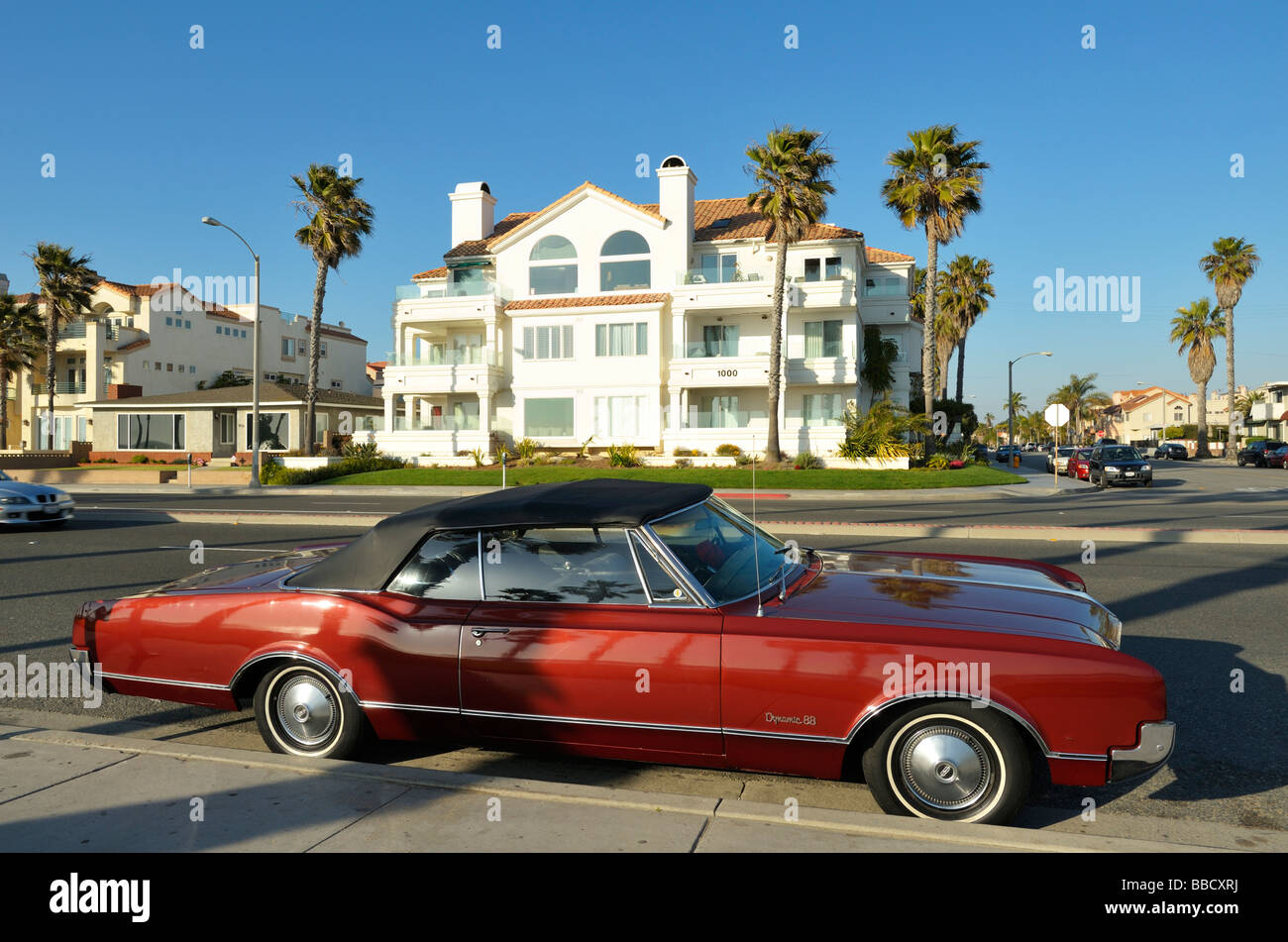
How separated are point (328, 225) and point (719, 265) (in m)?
17.6

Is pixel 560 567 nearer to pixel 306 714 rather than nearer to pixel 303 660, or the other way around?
pixel 303 660

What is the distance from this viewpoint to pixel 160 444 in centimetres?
4575

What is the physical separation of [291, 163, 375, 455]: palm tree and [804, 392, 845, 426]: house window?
21257mm

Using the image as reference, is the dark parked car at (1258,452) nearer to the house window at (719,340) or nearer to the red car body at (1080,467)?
the red car body at (1080,467)

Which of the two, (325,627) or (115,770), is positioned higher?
(325,627)

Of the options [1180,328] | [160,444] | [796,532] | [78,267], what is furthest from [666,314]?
[1180,328]

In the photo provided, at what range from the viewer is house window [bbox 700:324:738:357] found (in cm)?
3634

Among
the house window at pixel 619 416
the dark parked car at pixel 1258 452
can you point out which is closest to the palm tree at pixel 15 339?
the house window at pixel 619 416

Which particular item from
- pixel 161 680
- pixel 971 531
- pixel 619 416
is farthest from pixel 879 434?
pixel 161 680

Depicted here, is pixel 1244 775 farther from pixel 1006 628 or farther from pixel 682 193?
pixel 682 193

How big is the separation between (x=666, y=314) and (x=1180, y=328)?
49436 mm

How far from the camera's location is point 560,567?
13.6ft

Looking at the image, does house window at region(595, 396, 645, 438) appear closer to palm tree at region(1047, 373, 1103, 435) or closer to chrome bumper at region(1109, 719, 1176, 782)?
chrome bumper at region(1109, 719, 1176, 782)

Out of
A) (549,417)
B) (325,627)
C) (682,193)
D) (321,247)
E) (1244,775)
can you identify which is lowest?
(1244,775)
